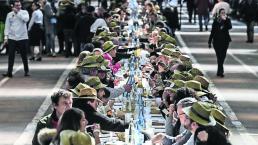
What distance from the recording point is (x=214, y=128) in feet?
32.3

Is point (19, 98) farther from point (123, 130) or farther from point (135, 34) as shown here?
point (123, 130)

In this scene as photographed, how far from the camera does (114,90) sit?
51.0 ft

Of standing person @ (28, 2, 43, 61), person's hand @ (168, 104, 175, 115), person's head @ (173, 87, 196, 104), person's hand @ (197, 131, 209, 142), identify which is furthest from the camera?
standing person @ (28, 2, 43, 61)

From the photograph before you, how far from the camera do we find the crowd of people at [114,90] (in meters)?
9.83

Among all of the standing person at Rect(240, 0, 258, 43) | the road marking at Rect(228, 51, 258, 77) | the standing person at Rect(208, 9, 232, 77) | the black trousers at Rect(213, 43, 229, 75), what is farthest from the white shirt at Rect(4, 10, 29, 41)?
the standing person at Rect(240, 0, 258, 43)

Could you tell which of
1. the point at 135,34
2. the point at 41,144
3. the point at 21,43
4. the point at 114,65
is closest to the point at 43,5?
the point at 135,34

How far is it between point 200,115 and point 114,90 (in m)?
5.57

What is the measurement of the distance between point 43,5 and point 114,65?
1618 cm

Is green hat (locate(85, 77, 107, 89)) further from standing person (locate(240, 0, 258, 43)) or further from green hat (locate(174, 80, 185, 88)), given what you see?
standing person (locate(240, 0, 258, 43))

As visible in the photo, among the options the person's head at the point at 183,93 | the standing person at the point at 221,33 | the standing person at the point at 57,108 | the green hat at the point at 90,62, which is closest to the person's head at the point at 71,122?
the standing person at the point at 57,108

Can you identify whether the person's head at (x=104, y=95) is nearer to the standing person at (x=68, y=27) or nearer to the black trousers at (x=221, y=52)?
the black trousers at (x=221, y=52)

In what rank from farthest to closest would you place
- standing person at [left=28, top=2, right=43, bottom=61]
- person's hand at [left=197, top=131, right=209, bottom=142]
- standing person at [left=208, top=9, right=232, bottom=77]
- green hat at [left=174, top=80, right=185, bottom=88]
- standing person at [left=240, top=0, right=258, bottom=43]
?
standing person at [left=240, top=0, right=258, bottom=43] < standing person at [left=28, top=2, right=43, bottom=61] < standing person at [left=208, top=9, right=232, bottom=77] < green hat at [left=174, top=80, right=185, bottom=88] < person's hand at [left=197, top=131, right=209, bottom=142]

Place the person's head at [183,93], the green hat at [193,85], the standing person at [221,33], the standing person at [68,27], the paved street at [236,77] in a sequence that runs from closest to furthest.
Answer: the person's head at [183,93] < the green hat at [193,85] < the paved street at [236,77] < the standing person at [221,33] < the standing person at [68,27]

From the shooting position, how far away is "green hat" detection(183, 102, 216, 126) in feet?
32.7
